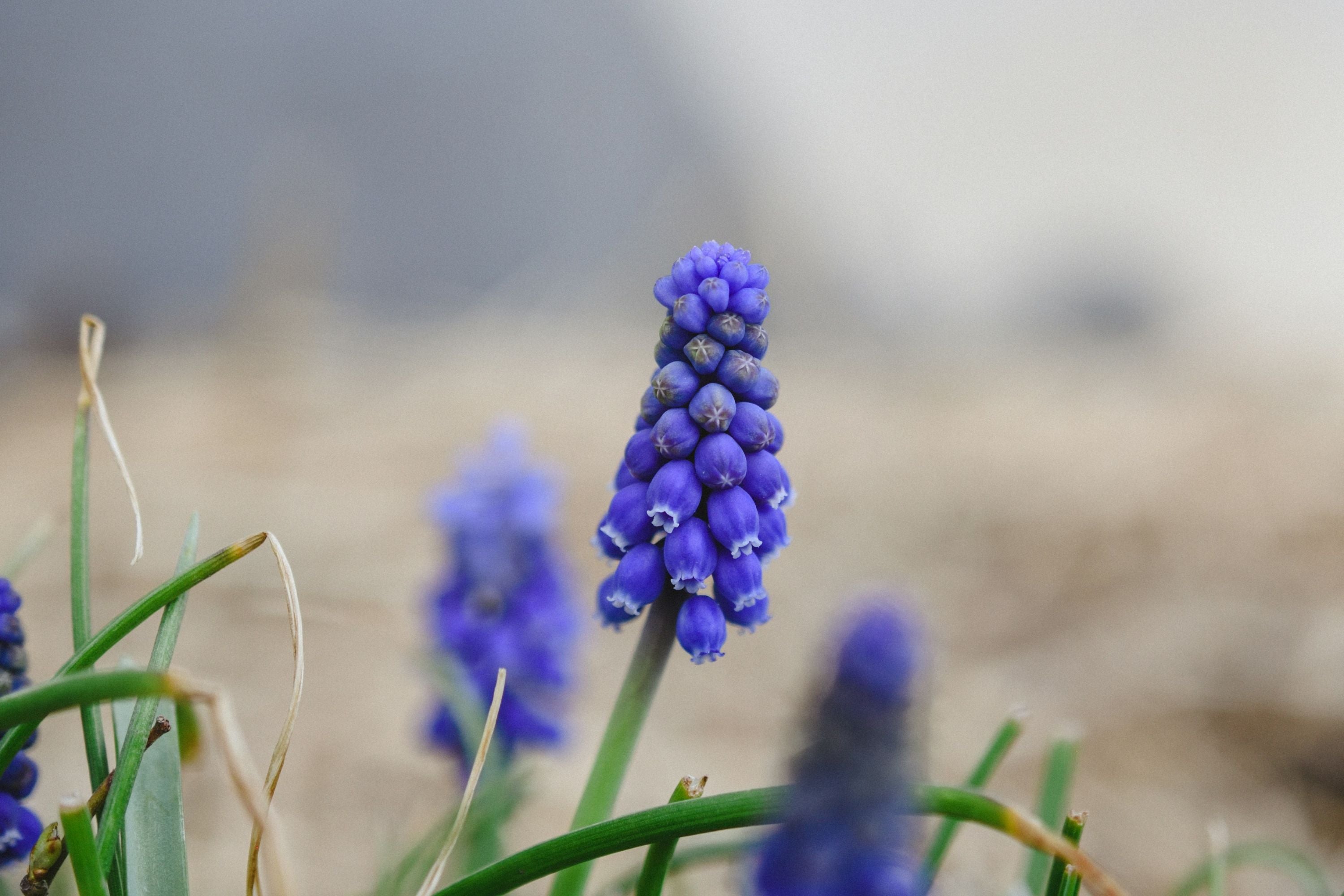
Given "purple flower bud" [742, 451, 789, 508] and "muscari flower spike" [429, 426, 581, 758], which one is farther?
"muscari flower spike" [429, 426, 581, 758]

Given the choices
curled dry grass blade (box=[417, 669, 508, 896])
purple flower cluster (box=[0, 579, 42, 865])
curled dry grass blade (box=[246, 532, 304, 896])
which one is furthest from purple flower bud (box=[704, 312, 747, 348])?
purple flower cluster (box=[0, 579, 42, 865])

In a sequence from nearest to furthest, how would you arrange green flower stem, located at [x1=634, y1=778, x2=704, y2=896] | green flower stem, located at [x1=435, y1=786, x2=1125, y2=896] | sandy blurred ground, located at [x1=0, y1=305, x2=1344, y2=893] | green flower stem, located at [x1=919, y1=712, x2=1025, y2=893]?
green flower stem, located at [x1=435, y1=786, x2=1125, y2=896]
green flower stem, located at [x1=634, y1=778, x2=704, y2=896]
green flower stem, located at [x1=919, y1=712, x2=1025, y2=893]
sandy blurred ground, located at [x1=0, y1=305, x2=1344, y2=893]

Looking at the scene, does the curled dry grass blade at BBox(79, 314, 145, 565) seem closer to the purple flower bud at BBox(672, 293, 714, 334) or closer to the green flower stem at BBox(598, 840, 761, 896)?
the purple flower bud at BBox(672, 293, 714, 334)

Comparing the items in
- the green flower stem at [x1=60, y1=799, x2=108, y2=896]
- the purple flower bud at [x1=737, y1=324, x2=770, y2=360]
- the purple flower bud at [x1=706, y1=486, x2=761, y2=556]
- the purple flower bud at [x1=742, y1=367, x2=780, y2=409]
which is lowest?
the green flower stem at [x1=60, y1=799, x2=108, y2=896]

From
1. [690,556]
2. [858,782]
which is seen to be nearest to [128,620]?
[690,556]

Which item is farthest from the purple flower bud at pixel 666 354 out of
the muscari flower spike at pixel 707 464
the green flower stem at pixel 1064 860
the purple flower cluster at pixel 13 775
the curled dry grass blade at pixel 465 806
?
the purple flower cluster at pixel 13 775

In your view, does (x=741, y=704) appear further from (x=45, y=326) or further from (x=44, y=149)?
(x=44, y=149)

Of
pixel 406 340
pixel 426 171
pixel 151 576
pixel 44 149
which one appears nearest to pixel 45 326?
pixel 44 149

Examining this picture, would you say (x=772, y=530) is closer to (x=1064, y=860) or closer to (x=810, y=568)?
(x=1064, y=860)

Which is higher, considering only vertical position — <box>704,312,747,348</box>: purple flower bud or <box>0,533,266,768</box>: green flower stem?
<box>704,312,747,348</box>: purple flower bud
